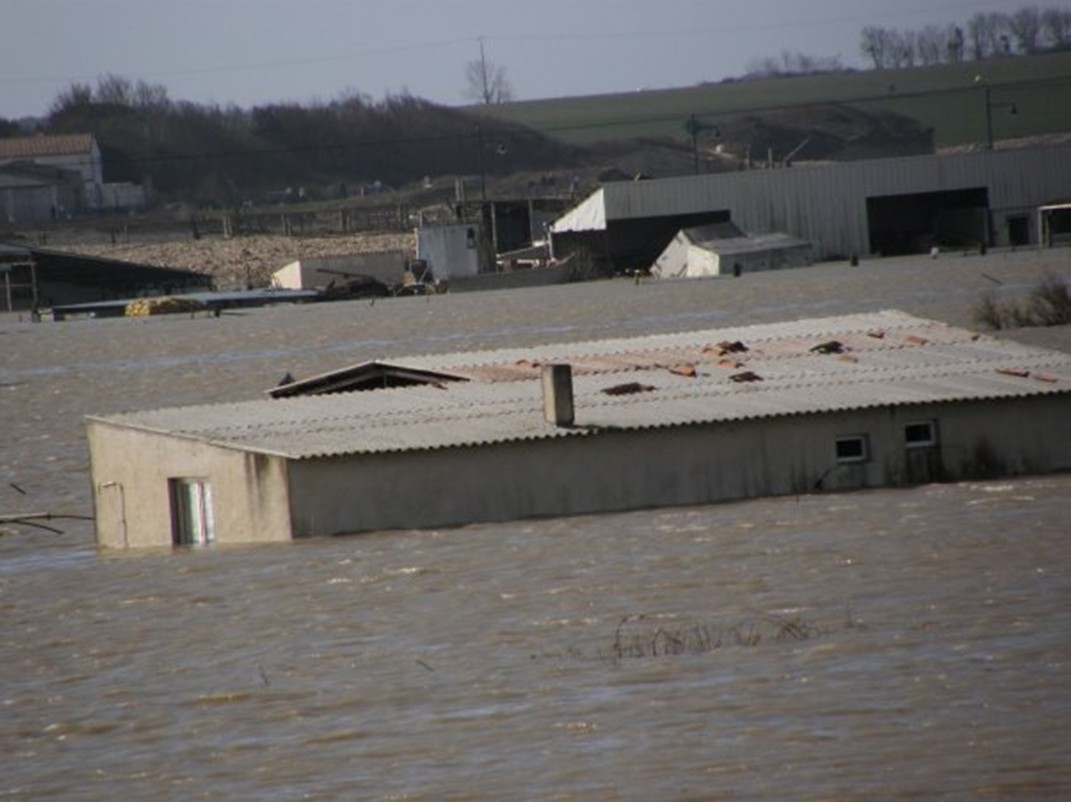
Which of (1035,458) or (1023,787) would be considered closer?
(1023,787)

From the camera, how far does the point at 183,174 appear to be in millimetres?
148875

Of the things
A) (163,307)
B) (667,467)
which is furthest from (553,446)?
(163,307)

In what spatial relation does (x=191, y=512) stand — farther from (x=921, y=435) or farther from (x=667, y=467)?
(x=921, y=435)

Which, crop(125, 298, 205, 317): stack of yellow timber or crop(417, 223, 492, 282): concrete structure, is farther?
crop(417, 223, 492, 282): concrete structure

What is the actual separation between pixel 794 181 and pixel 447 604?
69538mm

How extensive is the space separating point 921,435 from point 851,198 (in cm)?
6324

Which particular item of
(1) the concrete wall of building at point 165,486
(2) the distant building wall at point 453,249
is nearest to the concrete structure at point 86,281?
(2) the distant building wall at point 453,249

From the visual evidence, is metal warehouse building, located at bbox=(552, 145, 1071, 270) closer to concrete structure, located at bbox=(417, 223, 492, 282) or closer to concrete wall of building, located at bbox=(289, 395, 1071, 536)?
concrete structure, located at bbox=(417, 223, 492, 282)

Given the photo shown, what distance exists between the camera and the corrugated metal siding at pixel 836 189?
3509 inches

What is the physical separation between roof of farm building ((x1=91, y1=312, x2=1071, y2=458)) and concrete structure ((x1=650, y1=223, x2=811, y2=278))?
51.1 m

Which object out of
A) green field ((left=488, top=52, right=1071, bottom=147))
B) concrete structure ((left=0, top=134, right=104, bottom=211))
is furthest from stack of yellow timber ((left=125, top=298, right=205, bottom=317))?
concrete structure ((left=0, top=134, right=104, bottom=211))

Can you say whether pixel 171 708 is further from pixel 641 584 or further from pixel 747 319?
pixel 747 319

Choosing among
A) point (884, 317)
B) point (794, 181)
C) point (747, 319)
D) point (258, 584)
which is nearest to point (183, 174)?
point (794, 181)

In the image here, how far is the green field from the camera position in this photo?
134125mm
